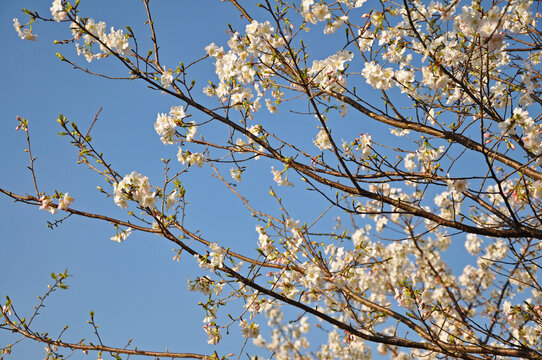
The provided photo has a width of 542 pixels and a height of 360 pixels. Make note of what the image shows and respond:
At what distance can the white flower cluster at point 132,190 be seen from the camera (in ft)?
9.66

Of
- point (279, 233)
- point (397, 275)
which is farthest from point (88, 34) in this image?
point (397, 275)

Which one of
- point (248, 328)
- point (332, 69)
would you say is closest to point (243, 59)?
point (332, 69)

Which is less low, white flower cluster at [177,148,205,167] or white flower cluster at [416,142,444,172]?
white flower cluster at [416,142,444,172]

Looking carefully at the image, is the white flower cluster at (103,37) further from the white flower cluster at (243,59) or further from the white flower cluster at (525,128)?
the white flower cluster at (525,128)

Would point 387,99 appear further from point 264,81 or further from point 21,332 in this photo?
point 21,332

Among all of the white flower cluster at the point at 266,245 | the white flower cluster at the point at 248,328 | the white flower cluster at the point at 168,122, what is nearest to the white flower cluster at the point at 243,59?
the white flower cluster at the point at 168,122

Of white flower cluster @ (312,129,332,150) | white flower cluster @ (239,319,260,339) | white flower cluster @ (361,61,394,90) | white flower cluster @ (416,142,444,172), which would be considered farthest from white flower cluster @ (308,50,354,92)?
white flower cluster @ (239,319,260,339)

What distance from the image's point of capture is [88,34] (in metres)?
3.02

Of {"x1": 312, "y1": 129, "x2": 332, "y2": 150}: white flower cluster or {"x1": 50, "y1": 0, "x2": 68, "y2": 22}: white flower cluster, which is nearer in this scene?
{"x1": 50, "y1": 0, "x2": 68, "y2": 22}: white flower cluster

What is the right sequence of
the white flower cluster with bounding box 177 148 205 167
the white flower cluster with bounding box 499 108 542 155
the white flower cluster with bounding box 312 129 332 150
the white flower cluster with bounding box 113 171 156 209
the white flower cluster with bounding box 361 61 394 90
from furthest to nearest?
the white flower cluster with bounding box 312 129 332 150
the white flower cluster with bounding box 177 148 205 167
the white flower cluster with bounding box 361 61 394 90
the white flower cluster with bounding box 113 171 156 209
the white flower cluster with bounding box 499 108 542 155

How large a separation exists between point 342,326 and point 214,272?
39.1 inches

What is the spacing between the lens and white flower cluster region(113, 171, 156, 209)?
2.95 meters

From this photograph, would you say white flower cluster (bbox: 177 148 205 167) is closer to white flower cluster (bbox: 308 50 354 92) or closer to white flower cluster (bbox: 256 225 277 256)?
white flower cluster (bbox: 256 225 277 256)

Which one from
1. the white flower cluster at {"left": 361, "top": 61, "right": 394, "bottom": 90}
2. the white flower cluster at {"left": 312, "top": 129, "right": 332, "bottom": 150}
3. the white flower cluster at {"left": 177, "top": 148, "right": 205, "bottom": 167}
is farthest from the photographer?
the white flower cluster at {"left": 312, "top": 129, "right": 332, "bottom": 150}
